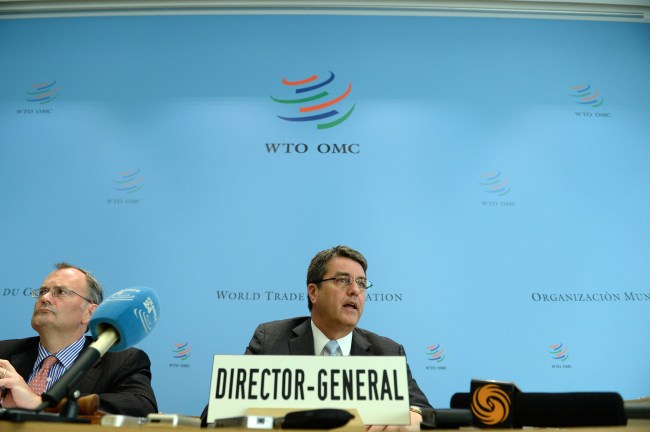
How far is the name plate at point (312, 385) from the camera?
1405mm

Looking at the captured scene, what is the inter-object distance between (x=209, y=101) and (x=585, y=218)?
257 cm

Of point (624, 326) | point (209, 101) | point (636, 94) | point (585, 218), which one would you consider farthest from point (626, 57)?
point (209, 101)

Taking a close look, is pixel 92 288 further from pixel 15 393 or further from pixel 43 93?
pixel 43 93

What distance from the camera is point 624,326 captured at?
3.45 metres

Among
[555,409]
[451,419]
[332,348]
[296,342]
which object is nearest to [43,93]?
[296,342]

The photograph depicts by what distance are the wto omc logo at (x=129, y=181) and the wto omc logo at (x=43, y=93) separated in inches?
31.6

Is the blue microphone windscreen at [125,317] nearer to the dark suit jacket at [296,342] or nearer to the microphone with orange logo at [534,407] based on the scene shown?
the microphone with orange logo at [534,407]

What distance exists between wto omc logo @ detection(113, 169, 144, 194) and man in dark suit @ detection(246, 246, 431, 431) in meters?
1.52

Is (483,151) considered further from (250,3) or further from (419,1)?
(250,3)

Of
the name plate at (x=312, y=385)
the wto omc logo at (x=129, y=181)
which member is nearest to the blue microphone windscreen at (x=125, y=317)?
the name plate at (x=312, y=385)

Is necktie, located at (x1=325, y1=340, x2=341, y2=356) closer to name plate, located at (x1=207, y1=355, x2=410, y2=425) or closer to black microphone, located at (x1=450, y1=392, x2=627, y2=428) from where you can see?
name plate, located at (x1=207, y1=355, x2=410, y2=425)

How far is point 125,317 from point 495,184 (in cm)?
285

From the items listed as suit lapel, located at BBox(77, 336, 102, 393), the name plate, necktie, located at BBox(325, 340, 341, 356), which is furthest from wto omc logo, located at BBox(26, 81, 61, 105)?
the name plate

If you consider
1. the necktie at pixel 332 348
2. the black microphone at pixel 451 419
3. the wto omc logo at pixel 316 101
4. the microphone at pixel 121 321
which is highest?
the wto omc logo at pixel 316 101
